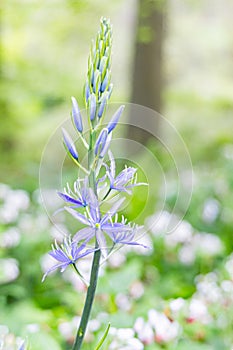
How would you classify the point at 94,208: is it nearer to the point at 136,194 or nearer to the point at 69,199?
the point at 69,199

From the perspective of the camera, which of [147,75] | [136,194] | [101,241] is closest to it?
[101,241]

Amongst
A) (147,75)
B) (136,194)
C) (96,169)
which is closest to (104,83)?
(96,169)

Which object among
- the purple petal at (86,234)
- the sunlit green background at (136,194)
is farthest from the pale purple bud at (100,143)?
the sunlit green background at (136,194)

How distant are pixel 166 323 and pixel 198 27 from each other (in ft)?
31.8

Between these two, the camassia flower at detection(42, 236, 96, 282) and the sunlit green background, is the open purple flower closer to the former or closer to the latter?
the camassia flower at detection(42, 236, 96, 282)

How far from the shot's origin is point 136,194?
4438 millimetres

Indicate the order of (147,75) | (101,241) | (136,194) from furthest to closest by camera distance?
(147,75)
(136,194)
(101,241)

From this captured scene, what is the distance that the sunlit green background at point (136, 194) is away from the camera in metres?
2.50

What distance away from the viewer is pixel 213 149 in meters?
9.27

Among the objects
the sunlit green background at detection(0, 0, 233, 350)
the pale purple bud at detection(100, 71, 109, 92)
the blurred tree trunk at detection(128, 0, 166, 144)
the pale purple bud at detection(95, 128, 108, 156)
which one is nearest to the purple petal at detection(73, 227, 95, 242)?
the pale purple bud at detection(95, 128, 108, 156)

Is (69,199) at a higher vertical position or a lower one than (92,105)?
lower

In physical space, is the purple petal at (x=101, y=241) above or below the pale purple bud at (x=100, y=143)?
below

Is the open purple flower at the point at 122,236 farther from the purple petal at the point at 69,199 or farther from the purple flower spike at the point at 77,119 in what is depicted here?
the purple flower spike at the point at 77,119

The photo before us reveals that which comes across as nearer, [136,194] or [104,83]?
[104,83]
